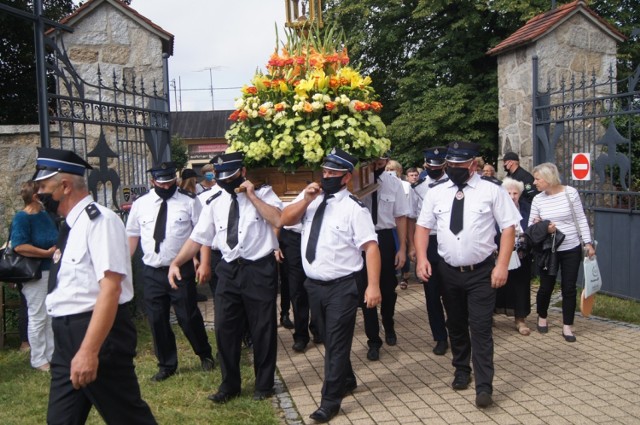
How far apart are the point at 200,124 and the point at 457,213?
60175mm

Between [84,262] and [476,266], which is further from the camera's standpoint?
[476,266]

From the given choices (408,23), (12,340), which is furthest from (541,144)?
(408,23)

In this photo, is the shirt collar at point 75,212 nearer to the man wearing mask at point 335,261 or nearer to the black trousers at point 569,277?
the man wearing mask at point 335,261

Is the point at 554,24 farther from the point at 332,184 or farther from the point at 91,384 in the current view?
the point at 91,384

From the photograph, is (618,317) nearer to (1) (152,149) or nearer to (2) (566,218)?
(2) (566,218)

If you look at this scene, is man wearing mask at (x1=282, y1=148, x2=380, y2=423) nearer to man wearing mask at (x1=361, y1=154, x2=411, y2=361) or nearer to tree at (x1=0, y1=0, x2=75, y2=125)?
man wearing mask at (x1=361, y1=154, x2=411, y2=361)

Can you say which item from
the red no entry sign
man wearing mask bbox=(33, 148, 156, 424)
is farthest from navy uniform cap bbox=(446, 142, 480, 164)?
the red no entry sign

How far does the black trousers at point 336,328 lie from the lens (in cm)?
559

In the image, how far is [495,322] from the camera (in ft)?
29.2

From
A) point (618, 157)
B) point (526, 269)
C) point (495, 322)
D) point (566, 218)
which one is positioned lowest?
point (495, 322)

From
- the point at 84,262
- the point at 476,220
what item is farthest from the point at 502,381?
the point at 84,262

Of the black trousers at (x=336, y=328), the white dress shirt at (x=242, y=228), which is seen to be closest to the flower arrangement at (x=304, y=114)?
the white dress shirt at (x=242, y=228)

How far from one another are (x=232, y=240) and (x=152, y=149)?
4021 mm

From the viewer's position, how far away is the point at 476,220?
595 cm
